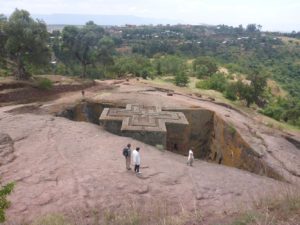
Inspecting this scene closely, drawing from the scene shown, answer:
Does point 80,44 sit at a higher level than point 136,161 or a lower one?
higher

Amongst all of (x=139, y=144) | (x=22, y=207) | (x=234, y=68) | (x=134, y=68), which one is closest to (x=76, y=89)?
(x=134, y=68)

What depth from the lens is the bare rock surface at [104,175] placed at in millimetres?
9148

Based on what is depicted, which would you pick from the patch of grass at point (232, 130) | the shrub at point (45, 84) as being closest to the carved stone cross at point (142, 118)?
the patch of grass at point (232, 130)

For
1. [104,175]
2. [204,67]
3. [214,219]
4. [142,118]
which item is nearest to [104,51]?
[142,118]

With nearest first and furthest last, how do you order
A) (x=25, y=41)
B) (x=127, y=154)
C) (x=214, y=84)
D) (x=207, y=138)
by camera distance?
(x=127, y=154), (x=207, y=138), (x=25, y=41), (x=214, y=84)

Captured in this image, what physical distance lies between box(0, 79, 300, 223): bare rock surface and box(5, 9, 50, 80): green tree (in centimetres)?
581

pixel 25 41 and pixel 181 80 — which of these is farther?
pixel 181 80

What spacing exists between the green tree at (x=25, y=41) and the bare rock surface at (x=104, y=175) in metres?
5.81

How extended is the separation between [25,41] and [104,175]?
45.9 ft

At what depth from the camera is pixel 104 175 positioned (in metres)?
10.7

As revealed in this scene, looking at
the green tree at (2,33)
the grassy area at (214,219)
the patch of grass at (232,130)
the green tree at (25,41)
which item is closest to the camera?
the grassy area at (214,219)

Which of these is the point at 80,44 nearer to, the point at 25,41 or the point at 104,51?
the point at 104,51

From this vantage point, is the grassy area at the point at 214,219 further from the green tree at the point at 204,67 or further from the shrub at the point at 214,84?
the green tree at the point at 204,67

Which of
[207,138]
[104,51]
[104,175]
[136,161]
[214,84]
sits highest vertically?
[104,51]
